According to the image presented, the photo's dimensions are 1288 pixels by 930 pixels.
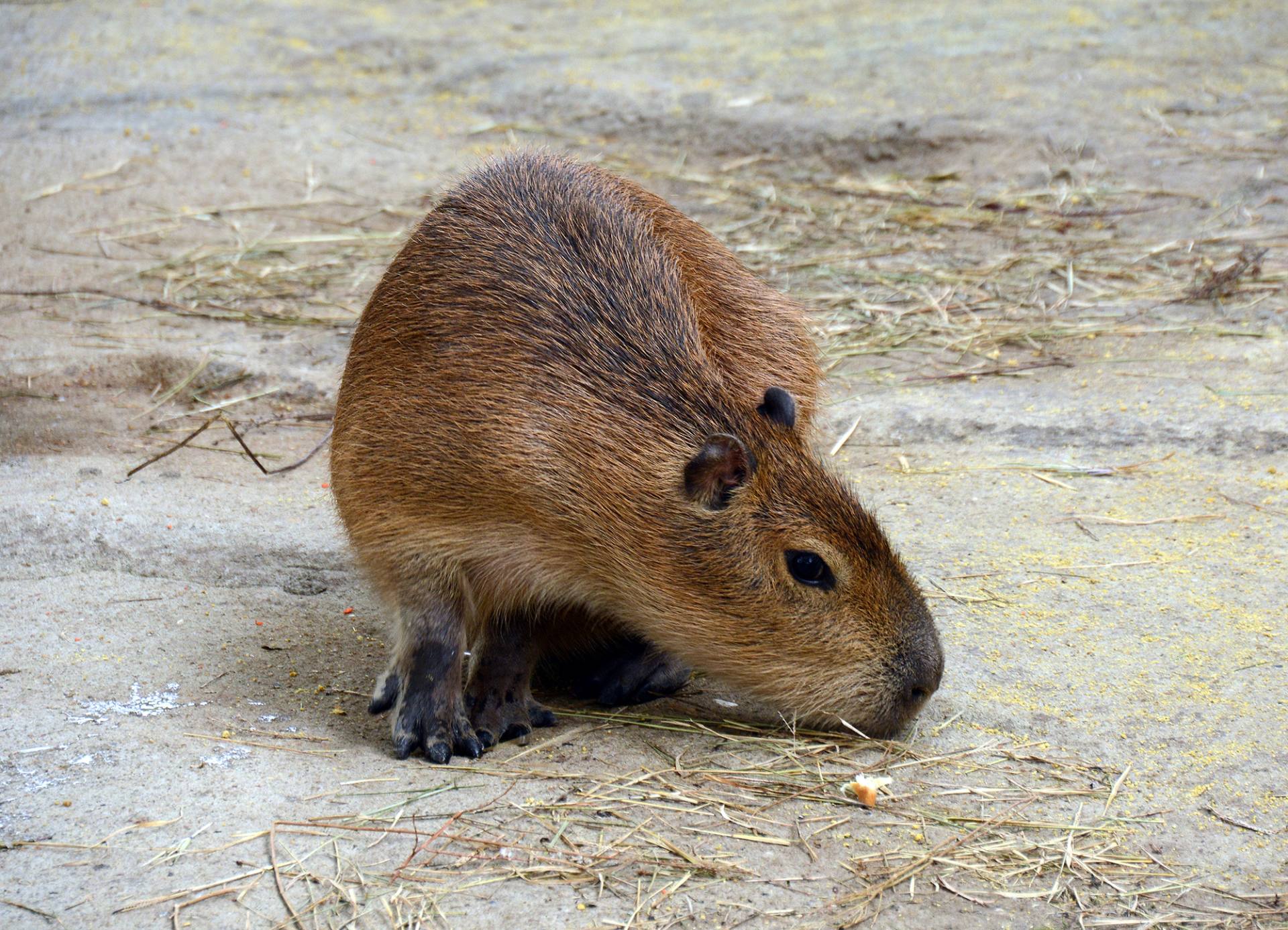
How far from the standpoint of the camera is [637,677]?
367 centimetres

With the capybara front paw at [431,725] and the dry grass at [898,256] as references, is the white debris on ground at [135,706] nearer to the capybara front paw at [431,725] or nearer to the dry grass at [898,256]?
the capybara front paw at [431,725]

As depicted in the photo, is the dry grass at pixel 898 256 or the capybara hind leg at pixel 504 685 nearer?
the capybara hind leg at pixel 504 685

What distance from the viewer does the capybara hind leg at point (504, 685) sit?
3.47 meters

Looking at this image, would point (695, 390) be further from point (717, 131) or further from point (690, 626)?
point (717, 131)

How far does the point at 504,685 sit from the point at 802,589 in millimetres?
877

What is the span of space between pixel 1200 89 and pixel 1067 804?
7214 millimetres

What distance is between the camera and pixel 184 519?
449 cm

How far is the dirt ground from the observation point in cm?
269

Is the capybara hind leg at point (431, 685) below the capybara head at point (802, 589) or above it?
below

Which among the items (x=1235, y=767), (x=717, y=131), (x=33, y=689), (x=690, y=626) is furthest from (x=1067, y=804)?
(x=717, y=131)

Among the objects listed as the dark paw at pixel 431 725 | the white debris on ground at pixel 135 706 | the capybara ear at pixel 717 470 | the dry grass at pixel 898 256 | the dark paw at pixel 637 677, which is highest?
the capybara ear at pixel 717 470

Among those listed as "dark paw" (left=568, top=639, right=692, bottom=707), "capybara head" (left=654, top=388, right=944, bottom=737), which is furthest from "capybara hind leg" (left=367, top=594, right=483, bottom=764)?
"capybara head" (left=654, top=388, right=944, bottom=737)

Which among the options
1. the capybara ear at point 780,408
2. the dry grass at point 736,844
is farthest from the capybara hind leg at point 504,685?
the capybara ear at point 780,408

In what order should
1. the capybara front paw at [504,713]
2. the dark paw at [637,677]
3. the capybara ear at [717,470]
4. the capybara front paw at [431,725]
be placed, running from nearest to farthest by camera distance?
the capybara ear at [717,470], the capybara front paw at [431,725], the capybara front paw at [504,713], the dark paw at [637,677]
